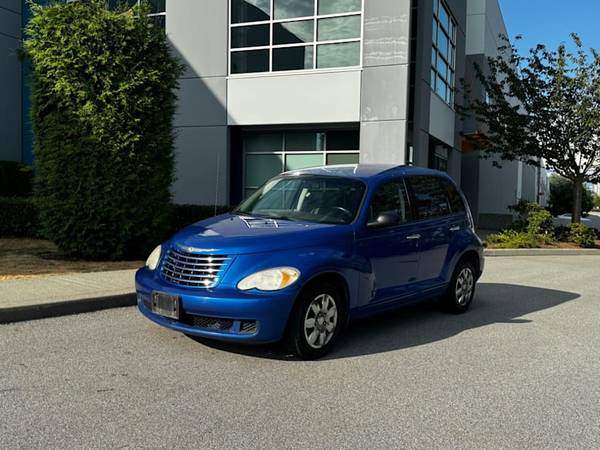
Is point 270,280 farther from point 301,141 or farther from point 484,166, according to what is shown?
point 484,166

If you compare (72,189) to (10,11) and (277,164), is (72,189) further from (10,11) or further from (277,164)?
(10,11)

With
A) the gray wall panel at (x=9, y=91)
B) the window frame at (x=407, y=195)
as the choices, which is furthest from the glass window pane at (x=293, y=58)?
the window frame at (x=407, y=195)

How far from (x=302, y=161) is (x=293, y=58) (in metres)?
3.04

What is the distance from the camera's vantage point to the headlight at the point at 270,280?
15.3 ft

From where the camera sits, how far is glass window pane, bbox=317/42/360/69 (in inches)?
626

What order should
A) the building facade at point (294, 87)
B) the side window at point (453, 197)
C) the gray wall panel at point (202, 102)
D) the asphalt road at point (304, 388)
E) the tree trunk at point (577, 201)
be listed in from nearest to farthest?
the asphalt road at point (304, 388), the side window at point (453, 197), the building facade at point (294, 87), the gray wall panel at point (202, 102), the tree trunk at point (577, 201)

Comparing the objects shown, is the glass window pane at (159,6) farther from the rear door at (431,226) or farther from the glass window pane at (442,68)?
the rear door at (431,226)

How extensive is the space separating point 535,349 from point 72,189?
7.44 meters

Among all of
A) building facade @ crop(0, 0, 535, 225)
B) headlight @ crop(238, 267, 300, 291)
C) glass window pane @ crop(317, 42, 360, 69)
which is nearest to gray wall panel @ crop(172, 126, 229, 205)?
building facade @ crop(0, 0, 535, 225)

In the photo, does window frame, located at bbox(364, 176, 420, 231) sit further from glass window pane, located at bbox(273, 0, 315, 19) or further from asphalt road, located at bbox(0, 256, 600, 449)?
glass window pane, located at bbox(273, 0, 315, 19)

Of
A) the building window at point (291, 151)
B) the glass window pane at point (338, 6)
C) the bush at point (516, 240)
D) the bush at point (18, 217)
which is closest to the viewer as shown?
the bush at point (18, 217)

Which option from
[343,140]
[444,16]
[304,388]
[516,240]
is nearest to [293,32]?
[343,140]

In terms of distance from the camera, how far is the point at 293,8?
53.9ft

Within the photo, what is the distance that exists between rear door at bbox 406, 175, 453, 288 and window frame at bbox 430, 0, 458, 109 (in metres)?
12.9
